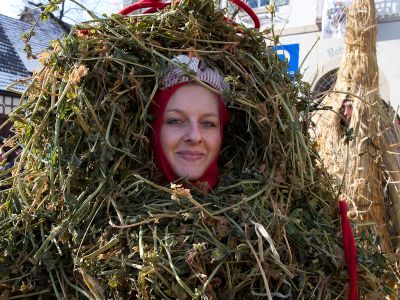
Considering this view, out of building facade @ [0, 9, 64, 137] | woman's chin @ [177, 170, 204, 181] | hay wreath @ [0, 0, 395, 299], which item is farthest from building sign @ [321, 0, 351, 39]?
woman's chin @ [177, 170, 204, 181]

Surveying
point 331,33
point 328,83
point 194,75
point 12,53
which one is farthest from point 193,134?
point 12,53

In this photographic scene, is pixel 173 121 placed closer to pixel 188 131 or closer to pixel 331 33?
pixel 188 131

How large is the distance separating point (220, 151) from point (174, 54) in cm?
37

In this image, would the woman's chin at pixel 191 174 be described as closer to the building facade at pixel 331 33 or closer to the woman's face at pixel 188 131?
the woman's face at pixel 188 131

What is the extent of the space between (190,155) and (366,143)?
6.17 feet

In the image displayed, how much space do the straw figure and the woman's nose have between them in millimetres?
1751

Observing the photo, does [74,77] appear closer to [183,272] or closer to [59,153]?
[59,153]

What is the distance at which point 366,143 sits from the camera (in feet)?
10.9

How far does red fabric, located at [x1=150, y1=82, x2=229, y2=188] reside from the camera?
1.74 metres

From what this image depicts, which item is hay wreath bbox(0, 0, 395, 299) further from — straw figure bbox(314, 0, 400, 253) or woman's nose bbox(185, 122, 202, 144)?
straw figure bbox(314, 0, 400, 253)

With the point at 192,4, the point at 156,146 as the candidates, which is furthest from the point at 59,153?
the point at 192,4

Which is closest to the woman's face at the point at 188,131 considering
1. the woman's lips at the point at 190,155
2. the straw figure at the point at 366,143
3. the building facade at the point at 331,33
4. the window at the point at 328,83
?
the woman's lips at the point at 190,155

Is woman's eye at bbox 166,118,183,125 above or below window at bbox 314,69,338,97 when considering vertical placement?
below

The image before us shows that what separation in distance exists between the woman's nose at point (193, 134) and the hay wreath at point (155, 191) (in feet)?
0.44
